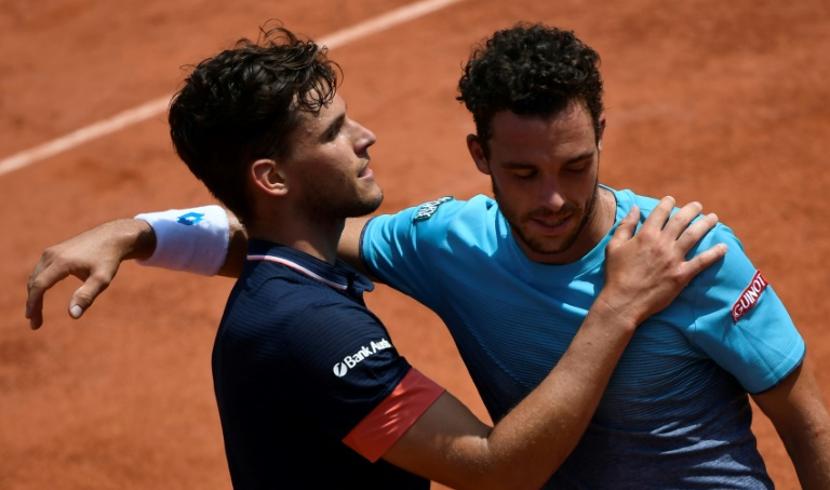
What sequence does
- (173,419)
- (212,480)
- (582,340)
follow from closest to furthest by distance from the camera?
(582,340), (212,480), (173,419)

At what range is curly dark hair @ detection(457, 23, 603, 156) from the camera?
3637 mm

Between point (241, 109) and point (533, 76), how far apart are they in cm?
90

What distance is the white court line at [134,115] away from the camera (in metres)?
10.3

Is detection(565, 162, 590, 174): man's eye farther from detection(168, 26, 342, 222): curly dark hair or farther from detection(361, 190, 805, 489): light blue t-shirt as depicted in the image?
detection(168, 26, 342, 222): curly dark hair

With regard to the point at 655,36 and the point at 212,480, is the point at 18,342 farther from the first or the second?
the point at 655,36

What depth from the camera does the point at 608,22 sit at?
10719 mm

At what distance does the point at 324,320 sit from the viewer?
3654 millimetres

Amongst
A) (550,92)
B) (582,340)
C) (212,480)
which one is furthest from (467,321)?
(212,480)

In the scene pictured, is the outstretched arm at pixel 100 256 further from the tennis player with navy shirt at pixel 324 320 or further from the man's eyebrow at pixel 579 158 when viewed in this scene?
the man's eyebrow at pixel 579 158

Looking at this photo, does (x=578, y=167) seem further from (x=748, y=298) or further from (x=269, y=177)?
(x=269, y=177)

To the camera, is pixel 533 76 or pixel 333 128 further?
pixel 333 128

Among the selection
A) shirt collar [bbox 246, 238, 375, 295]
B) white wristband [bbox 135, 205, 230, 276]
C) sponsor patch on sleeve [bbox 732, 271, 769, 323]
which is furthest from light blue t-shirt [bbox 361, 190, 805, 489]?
white wristband [bbox 135, 205, 230, 276]

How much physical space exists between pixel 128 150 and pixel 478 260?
6637 mm

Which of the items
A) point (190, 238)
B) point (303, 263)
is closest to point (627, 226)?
point (303, 263)
